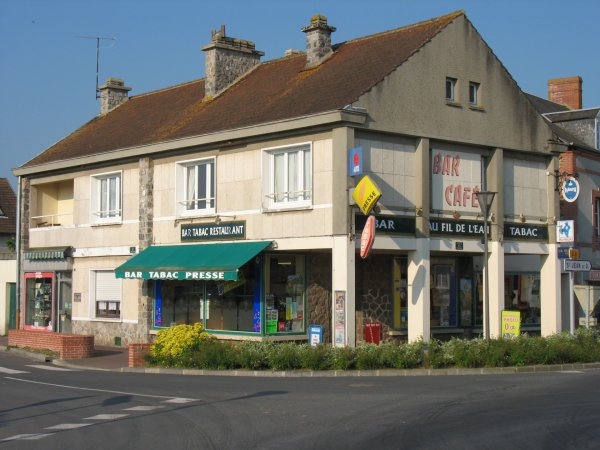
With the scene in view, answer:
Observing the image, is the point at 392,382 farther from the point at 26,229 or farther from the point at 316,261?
the point at 26,229

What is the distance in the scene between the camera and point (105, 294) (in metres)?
31.4

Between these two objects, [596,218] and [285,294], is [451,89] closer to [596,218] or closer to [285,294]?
[285,294]

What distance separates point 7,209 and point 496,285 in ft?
102

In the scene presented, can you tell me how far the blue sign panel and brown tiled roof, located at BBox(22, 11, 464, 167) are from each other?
124 centimetres

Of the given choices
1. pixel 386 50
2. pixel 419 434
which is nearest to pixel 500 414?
pixel 419 434

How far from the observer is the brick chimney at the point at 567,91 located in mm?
42719

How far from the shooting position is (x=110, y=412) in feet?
47.9

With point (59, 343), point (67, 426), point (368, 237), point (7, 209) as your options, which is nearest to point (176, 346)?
point (368, 237)

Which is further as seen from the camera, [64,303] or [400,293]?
[64,303]

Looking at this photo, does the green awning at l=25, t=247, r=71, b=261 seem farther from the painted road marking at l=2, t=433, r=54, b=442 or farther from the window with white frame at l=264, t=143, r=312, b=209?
the painted road marking at l=2, t=433, r=54, b=442

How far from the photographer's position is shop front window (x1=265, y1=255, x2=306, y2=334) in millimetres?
25203

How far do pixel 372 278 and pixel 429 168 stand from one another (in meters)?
3.52

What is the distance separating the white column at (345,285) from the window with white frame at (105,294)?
10.2 meters

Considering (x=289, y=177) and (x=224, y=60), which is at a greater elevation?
(x=224, y=60)
